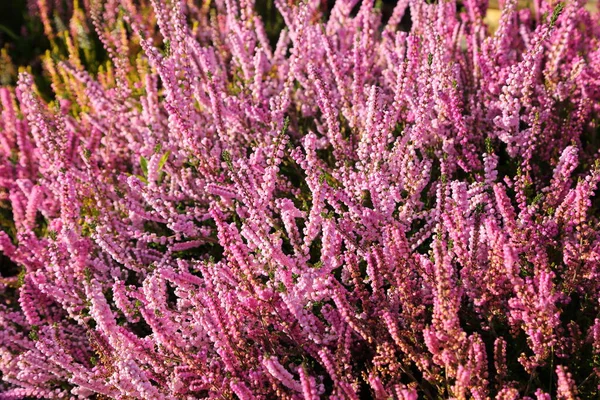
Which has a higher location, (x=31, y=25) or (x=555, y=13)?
(x=31, y=25)

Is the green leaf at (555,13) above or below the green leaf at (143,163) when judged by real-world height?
above

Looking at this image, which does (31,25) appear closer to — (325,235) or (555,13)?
(325,235)

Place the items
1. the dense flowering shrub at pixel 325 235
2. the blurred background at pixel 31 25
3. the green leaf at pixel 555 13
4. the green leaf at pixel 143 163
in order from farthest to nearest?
1. the blurred background at pixel 31 25
2. the green leaf at pixel 143 163
3. the green leaf at pixel 555 13
4. the dense flowering shrub at pixel 325 235

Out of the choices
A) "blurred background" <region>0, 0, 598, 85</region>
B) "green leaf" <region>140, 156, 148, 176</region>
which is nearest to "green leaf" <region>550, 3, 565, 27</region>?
"green leaf" <region>140, 156, 148, 176</region>

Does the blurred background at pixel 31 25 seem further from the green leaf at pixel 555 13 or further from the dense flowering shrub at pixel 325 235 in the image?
the green leaf at pixel 555 13

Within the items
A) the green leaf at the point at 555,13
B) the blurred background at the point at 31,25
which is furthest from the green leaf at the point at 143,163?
the blurred background at the point at 31,25

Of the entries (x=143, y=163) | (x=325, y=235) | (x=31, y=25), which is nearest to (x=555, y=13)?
(x=325, y=235)

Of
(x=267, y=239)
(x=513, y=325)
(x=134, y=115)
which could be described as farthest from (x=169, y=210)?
(x=513, y=325)

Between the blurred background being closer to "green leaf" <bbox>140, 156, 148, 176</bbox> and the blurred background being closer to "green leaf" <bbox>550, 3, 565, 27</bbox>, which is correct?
"green leaf" <bbox>140, 156, 148, 176</bbox>

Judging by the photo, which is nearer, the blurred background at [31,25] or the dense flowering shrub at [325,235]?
the dense flowering shrub at [325,235]
